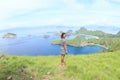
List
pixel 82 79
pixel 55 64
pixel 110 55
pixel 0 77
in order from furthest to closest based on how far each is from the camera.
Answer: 1. pixel 110 55
2. pixel 55 64
3. pixel 82 79
4. pixel 0 77

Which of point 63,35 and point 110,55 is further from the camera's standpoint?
point 110,55

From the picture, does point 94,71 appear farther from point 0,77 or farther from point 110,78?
point 0,77

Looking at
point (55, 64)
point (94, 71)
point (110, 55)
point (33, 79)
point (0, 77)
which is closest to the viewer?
point (0, 77)

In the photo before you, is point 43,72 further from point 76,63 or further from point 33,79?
point 76,63

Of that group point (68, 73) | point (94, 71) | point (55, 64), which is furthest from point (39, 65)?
point (94, 71)

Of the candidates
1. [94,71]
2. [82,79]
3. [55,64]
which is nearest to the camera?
[82,79]

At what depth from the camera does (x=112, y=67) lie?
17.8 m

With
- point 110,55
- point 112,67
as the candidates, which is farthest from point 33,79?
point 110,55

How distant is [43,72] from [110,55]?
8035mm

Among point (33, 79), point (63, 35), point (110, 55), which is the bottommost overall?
point (110, 55)

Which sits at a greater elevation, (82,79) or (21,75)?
(21,75)

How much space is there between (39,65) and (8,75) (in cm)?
441

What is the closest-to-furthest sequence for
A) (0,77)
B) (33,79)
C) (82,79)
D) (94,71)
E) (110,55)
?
(0,77) < (33,79) < (82,79) < (94,71) < (110,55)

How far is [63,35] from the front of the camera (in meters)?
16.5
